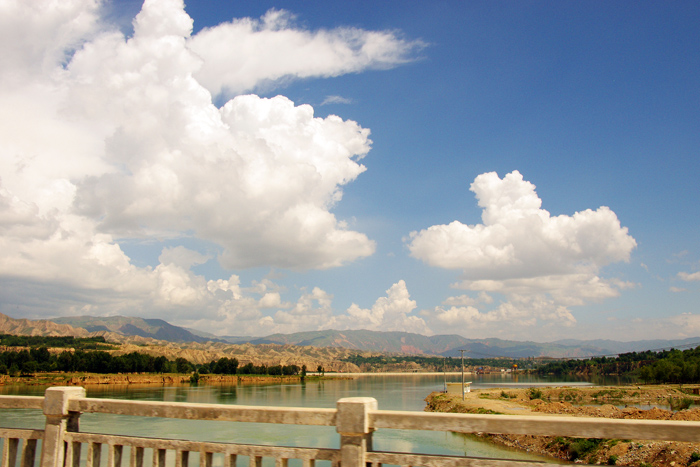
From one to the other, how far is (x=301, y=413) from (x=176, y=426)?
4596cm

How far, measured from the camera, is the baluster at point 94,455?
6594 mm

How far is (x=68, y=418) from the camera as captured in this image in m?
6.98

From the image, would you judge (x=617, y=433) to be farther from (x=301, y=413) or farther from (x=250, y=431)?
(x=250, y=431)

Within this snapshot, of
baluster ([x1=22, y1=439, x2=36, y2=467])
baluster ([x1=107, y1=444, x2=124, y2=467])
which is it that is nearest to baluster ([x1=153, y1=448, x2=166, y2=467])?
baluster ([x1=107, y1=444, x2=124, y2=467])

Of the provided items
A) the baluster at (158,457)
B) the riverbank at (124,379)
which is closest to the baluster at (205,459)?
the baluster at (158,457)

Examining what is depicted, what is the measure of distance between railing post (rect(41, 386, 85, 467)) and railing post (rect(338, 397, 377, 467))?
14.6 feet

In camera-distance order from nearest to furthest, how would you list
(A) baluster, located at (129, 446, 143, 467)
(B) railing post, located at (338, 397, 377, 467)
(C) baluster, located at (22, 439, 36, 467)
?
(B) railing post, located at (338, 397, 377, 467)
(A) baluster, located at (129, 446, 143, 467)
(C) baluster, located at (22, 439, 36, 467)

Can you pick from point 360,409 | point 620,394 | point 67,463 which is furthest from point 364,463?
point 620,394

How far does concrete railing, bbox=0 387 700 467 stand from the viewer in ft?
15.7

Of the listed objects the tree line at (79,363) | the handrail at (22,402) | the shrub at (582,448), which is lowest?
the tree line at (79,363)

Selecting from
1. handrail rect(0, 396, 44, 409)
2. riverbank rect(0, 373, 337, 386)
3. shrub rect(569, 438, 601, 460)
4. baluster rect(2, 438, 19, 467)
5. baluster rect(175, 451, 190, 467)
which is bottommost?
riverbank rect(0, 373, 337, 386)

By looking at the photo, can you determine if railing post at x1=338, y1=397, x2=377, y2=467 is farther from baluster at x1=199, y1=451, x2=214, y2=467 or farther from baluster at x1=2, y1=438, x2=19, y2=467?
baluster at x1=2, y1=438, x2=19, y2=467

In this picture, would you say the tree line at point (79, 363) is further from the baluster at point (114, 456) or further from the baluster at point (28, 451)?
the baluster at point (114, 456)

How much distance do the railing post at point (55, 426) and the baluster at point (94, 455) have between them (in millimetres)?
565
